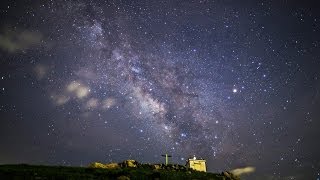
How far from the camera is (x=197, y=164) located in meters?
79.9

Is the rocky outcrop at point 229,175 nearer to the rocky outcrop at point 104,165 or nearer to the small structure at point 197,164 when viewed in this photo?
the small structure at point 197,164

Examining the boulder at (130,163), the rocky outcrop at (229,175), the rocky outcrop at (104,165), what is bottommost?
the rocky outcrop at (229,175)

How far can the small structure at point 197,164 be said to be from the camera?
79331 millimetres

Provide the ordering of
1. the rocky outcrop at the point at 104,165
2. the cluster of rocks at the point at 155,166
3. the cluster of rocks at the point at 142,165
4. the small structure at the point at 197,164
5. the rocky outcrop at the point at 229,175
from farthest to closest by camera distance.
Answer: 1. the small structure at the point at 197,164
2. the rocky outcrop at the point at 229,175
3. the cluster of rocks at the point at 155,166
4. the cluster of rocks at the point at 142,165
5. the rocky outcrop at the point at 104,165

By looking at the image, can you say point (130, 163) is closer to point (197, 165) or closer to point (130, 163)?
point (130, 163)

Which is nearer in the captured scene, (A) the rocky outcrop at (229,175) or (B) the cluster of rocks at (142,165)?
(B) the cluster of rocks at (142,165)

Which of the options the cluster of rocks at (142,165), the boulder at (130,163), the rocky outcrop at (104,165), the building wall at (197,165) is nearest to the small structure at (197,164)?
the building wall at (197,165)

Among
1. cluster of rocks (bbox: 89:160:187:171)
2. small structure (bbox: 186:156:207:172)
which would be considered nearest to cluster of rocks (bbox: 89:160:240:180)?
cluster of rocks (bbox: 89:160:187:171)

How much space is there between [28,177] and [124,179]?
11763 mm

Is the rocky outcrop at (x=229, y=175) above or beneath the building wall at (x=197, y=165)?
beneath

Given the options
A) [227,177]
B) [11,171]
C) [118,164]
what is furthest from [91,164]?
[227,177]

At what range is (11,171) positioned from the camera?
38031mm

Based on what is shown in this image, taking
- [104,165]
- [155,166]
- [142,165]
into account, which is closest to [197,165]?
[155,166]

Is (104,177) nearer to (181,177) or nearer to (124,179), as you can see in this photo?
(124,179)
